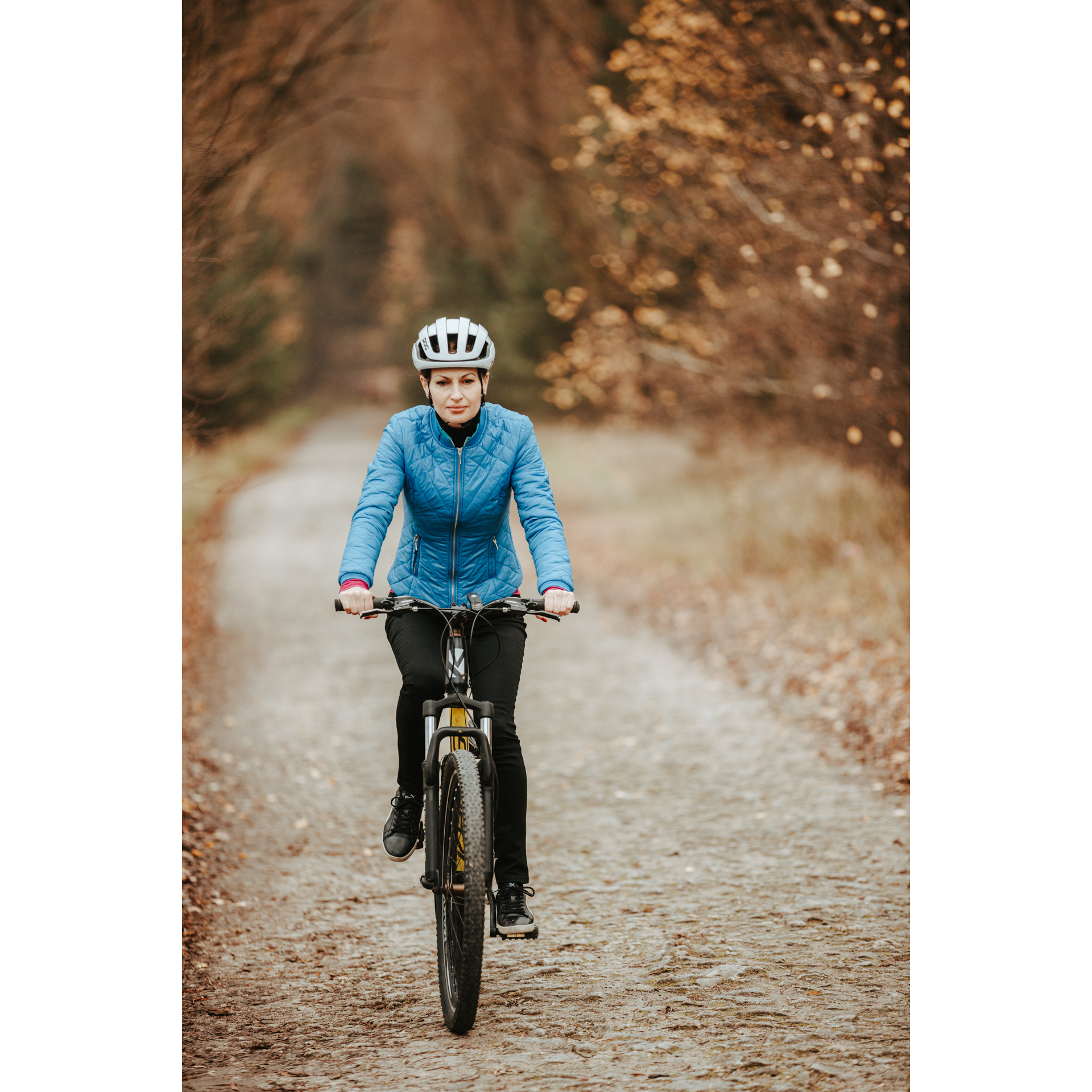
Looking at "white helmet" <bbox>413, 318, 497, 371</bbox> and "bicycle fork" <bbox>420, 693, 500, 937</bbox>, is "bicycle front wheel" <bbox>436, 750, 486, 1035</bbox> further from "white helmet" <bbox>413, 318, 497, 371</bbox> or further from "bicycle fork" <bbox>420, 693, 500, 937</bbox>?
"white helmet" <bbox>413, 318, 497, 371</bbox>

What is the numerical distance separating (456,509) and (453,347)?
22.6 inches

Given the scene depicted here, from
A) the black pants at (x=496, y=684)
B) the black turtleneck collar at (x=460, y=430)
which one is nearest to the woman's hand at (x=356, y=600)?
the black pants at (x=496, y=684)

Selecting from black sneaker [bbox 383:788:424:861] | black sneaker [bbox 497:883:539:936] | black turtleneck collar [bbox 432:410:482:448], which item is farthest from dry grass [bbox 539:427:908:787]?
black turtleneck collar [bbox 432:410:482:448]

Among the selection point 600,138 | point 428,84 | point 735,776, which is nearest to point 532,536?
point 735,776

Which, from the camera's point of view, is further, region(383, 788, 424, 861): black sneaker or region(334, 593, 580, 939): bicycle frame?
region(383, 788, 424, 861): black sneaker

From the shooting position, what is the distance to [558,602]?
394cm

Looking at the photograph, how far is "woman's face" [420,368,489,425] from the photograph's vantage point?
4.09 metres

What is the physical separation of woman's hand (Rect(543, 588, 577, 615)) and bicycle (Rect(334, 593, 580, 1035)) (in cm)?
3

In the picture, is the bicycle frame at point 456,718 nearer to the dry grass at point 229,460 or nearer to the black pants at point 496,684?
the black pants at point 496,684

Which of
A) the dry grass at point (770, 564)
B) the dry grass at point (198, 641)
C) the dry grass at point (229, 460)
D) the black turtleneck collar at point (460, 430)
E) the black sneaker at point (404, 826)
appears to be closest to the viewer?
the black turtleneck collar at point (460, 430)

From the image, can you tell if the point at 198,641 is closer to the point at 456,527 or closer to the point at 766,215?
the point at 766,215

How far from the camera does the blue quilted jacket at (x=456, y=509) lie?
4.14 meters

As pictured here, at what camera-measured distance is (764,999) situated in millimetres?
4098

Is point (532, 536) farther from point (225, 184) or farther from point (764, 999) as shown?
point (225, 184)
